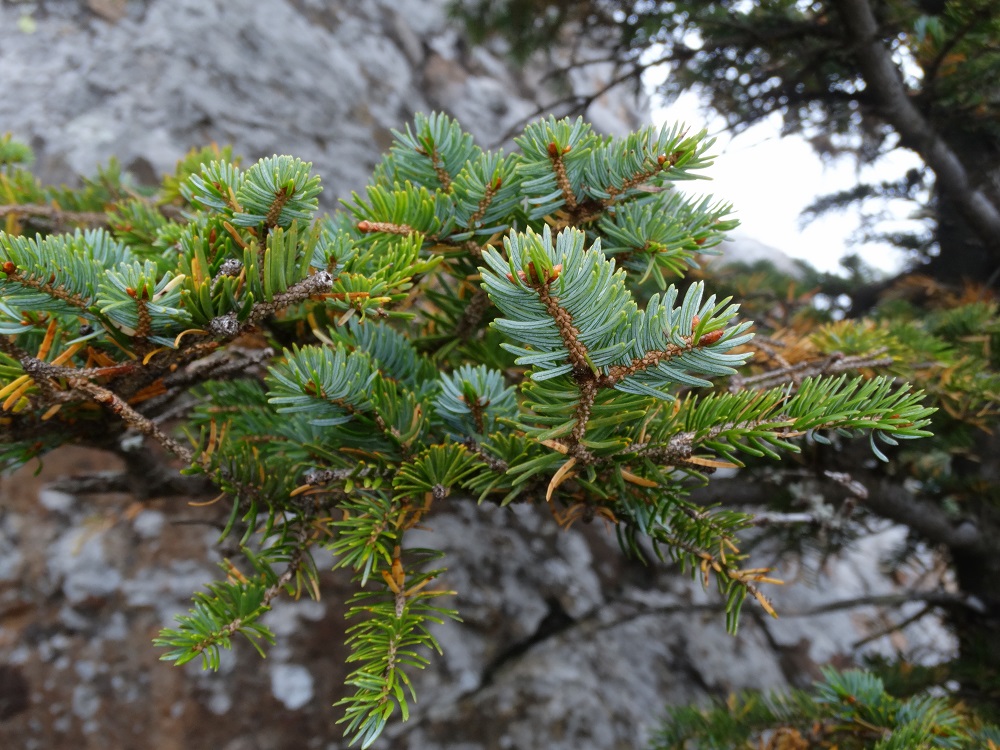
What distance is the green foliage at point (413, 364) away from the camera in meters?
0.35

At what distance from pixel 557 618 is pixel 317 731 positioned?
516 mm

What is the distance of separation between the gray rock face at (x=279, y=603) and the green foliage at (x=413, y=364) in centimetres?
18

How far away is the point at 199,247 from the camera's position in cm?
41

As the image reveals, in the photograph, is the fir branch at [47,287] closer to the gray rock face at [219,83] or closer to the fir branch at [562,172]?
the fir branch at [562,172]

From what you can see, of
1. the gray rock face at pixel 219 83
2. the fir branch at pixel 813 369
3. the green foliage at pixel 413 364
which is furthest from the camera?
the gray rock face at pixel 219 83

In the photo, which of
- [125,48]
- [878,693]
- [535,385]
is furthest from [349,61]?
[878,693]

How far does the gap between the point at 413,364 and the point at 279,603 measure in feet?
2.46

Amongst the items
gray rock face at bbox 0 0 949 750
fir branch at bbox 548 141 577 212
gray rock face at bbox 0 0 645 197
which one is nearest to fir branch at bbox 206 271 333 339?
fir branch at bbox 548 141 577 212

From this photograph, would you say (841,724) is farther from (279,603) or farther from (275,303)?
(279,603)

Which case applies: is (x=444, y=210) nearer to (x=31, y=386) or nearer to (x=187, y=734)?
(x=31, y=386)

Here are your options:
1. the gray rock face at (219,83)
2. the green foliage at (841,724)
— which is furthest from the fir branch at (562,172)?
the gray rock face at (219,83)

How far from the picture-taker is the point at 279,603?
1095mm

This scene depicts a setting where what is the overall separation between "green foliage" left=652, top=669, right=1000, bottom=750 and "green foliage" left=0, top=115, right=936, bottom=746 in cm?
28

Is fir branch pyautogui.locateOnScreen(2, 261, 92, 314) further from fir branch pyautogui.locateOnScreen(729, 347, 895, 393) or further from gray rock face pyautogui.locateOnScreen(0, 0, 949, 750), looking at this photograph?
fir branch pyautogui.locateOnScreen(729, 347, 895, 393)
